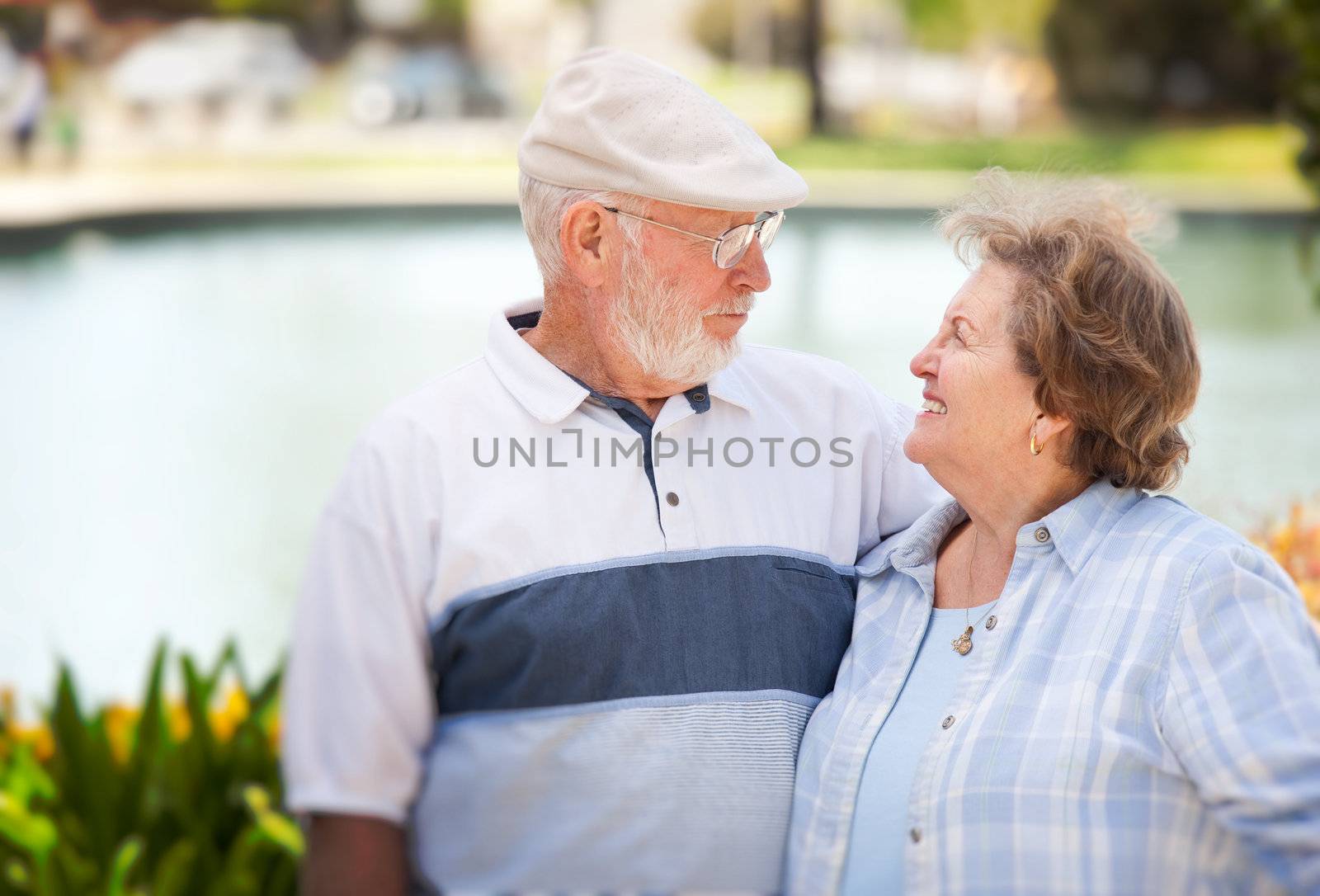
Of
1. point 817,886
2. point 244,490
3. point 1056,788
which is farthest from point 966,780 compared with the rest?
point 244,490

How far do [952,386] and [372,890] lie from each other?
1.05 meters

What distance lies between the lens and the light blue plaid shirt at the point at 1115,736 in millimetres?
1603

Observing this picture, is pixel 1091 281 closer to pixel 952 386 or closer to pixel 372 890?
pixel 952 386

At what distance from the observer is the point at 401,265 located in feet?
41.2

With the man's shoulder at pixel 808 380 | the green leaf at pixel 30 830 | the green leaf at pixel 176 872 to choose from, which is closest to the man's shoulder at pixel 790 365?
the man's shoulder at pixel 808 380

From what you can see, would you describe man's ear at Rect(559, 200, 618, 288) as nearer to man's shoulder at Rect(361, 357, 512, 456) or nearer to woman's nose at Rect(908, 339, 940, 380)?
man's shoulder at Rect(361, 357, 512, 456)

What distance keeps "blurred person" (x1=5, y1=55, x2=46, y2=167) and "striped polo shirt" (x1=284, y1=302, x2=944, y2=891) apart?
1505 cm

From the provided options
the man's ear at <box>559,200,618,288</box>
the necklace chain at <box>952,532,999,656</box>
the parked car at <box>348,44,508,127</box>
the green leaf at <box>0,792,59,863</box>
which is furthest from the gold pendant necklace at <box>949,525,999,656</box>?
the parked car at <box>348,44,508,127</box>

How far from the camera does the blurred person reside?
1538 cm

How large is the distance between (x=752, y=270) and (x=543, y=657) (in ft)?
2.16

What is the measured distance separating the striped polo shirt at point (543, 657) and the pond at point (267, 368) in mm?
1157

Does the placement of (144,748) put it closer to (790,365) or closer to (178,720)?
(178,720)

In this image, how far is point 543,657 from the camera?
6.09 feet

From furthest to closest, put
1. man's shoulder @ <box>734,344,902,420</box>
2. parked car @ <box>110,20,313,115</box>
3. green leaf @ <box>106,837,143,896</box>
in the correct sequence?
parked car @ <box>110,20,313,115</box> → green leaf @ <box>106,837,143,896</box> → man's shoulder @ <box>734,344,902,420</box>
